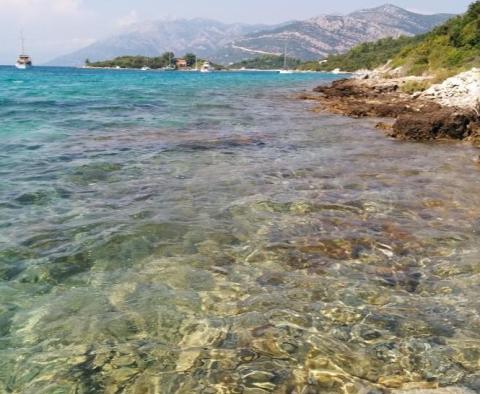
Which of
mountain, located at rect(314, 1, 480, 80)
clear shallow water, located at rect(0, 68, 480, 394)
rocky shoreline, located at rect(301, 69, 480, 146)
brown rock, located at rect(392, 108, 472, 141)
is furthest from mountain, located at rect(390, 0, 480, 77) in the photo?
clear shallow water, located at rect(0, 68, 480, 394)

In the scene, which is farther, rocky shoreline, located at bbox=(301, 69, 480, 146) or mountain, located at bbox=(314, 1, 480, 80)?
mountain, located at bbox=(314, 1, 480, 80)

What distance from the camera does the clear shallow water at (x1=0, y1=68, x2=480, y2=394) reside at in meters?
4.64

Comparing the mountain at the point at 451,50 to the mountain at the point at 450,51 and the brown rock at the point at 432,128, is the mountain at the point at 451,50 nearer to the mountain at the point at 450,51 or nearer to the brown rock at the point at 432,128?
the mountain at the point at 450,51

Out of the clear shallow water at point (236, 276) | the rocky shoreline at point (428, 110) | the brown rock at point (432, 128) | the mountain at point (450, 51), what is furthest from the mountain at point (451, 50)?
the clear shallow water at point (236, 276)

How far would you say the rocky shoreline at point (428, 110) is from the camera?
782 inches

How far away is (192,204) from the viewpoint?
9812 mm

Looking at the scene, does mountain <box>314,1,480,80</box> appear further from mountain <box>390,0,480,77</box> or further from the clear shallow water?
the clear shallow water

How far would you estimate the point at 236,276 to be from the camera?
21.7ft

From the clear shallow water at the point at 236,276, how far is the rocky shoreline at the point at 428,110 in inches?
252

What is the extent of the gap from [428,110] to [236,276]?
20.3 m

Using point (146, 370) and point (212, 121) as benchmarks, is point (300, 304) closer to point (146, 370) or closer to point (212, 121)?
point (146, 370)

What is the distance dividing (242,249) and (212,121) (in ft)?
57.9

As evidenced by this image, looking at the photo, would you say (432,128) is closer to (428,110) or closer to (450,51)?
(428,110)

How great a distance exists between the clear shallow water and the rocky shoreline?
6395 millimetres
